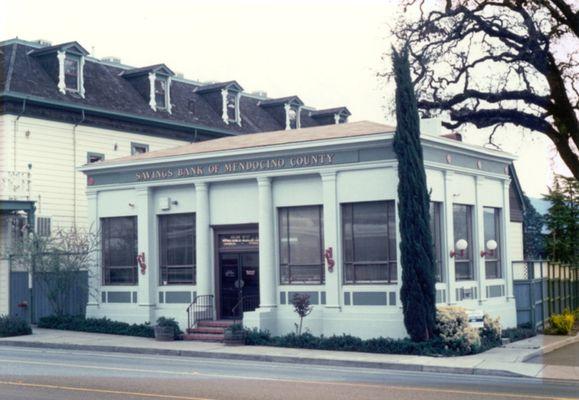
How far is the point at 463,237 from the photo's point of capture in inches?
1011

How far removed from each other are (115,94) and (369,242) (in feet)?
56.8

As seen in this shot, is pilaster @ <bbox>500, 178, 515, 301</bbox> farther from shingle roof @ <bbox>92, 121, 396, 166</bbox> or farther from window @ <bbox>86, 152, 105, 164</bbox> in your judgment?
window @ <bbox>86, 152, 105, 164</bbox>

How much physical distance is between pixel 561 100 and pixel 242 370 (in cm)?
1743

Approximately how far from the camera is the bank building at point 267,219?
928 inches

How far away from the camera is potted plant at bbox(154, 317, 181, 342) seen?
25266 mm

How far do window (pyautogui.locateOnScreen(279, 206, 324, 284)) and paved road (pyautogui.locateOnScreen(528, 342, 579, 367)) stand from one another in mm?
6313

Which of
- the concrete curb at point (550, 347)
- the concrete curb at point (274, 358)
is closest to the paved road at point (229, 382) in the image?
the concrete curb at point (274, 358)

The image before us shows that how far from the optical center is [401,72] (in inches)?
894

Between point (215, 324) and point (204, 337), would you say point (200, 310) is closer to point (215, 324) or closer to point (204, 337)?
point (215, 324)

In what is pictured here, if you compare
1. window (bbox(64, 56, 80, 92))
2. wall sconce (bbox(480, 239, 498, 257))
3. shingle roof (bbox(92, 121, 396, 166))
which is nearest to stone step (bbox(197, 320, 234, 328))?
shingle roof (bbox(92, 121, 396, 166))

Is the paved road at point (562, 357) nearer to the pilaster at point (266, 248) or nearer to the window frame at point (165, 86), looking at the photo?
the pilaster at point (266, 248)

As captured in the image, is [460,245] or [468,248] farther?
[468,248]

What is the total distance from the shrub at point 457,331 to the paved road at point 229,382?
9.69 feet

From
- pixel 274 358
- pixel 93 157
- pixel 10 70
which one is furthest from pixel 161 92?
pixel 274 358
